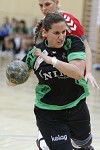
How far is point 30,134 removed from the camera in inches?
254

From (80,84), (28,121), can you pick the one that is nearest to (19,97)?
(28,121)

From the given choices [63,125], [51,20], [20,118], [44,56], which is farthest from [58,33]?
[20,118]

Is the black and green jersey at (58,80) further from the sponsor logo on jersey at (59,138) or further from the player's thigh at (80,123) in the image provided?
the sponsor logo on jersey at (59,138)

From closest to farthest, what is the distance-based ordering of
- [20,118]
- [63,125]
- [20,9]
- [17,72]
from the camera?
[17,72] < [63,125] < [20,118] < [20,9]

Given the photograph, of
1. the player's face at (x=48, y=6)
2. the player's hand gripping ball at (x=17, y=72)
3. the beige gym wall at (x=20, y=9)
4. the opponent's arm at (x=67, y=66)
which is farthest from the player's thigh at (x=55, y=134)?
the beige gym wall at (x=20, y=9)

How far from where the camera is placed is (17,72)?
4016 millimetres

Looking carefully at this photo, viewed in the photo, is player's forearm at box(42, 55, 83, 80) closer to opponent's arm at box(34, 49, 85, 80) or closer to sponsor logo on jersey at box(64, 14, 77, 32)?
opponent's arm at box(34, 49, 85, 80)

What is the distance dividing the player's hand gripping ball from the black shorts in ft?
1.16

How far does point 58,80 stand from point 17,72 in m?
0.35

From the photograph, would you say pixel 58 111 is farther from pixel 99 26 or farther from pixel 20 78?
pixel 99 26

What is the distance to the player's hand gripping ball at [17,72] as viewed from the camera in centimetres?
402

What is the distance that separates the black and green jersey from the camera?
158 inches

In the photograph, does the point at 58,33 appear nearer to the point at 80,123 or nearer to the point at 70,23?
the point at 70,23

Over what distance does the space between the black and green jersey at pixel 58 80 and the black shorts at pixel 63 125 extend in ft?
0.20
